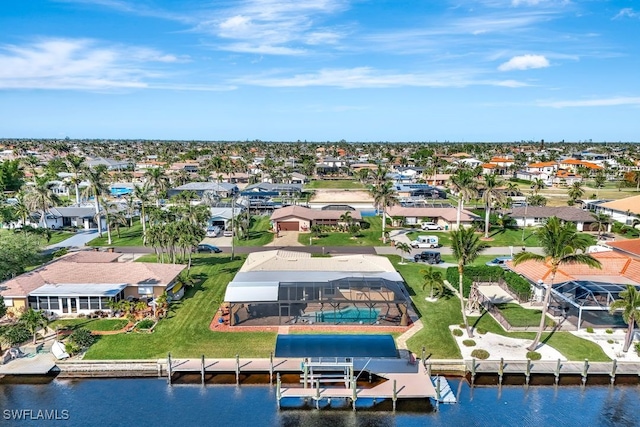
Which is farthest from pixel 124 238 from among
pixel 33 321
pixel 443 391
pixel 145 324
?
pixel 443 391

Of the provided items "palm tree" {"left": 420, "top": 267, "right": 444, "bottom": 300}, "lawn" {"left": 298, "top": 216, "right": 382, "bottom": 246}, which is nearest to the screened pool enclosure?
"palm tree" {"left": 420, "top": 267, "right": 444, "bottom": 300}

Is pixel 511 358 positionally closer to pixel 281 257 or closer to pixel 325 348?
pixel 325 348

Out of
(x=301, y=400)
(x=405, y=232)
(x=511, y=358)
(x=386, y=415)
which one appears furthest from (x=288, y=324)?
(x=405, y=232)

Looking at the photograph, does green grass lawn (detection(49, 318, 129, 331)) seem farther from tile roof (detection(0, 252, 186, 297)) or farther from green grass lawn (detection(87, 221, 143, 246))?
green grass lawn (detection(87, 221, 143, 246))

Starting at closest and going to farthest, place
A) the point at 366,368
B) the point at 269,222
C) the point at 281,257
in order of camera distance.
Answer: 1. the point at 366,368
2. the point at 281,257
3. the point at 269,222

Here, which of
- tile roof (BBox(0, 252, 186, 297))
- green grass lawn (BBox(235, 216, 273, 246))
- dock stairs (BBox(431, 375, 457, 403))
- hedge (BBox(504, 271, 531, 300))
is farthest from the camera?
green grass lawn (BBox(235, 216, 273, 246))

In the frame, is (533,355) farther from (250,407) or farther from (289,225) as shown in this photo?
(289,225)
